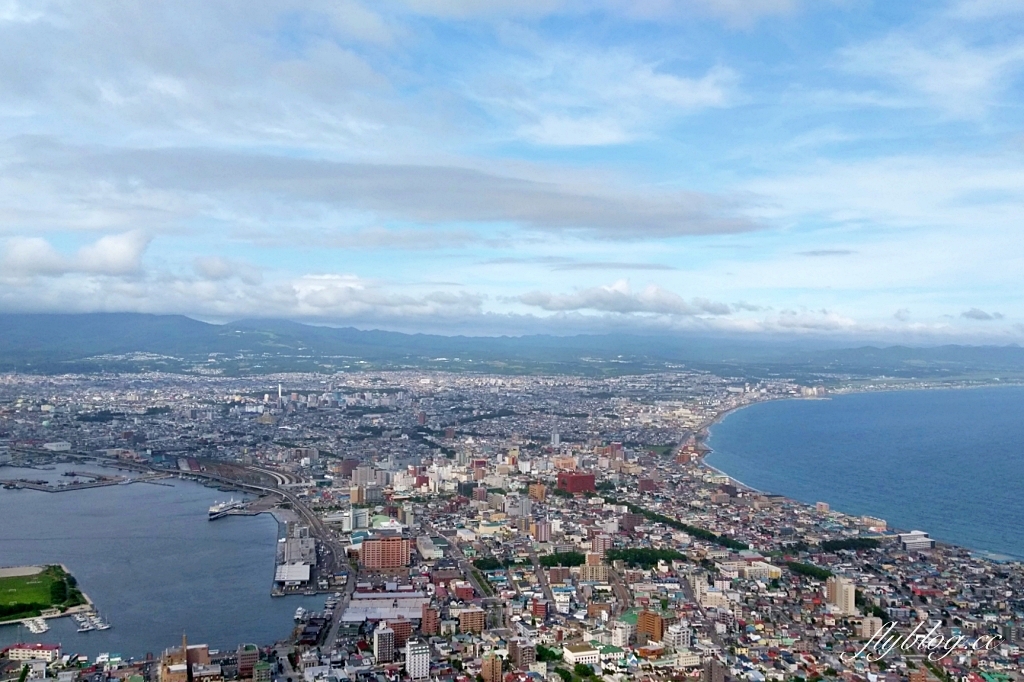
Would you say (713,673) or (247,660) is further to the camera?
(247,660)

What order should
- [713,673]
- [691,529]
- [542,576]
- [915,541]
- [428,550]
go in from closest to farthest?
[713,673] → [542,576] → [428,550] → [915,541] → [691,529]

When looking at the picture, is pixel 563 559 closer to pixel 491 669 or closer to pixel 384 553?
pixel 384 553

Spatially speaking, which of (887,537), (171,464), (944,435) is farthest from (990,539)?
(171,464)

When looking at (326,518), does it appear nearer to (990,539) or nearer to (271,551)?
(271,551)

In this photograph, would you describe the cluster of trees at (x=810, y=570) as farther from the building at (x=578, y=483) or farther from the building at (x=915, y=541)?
the building at (x=578, y=483)

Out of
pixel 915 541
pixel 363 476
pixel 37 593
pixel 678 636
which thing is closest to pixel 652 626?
pixel 678 636

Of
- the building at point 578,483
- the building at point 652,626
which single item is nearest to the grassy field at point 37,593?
the building at point 652,626

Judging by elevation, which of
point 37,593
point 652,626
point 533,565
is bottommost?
point 533,565
